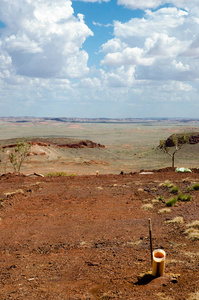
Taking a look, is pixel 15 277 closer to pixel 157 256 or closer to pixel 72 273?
pixel 72 273

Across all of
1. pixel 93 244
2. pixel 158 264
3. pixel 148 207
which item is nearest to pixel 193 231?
pixel 93 244

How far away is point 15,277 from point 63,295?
2093mm

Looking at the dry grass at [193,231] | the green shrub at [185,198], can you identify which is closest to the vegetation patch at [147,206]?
the green shrub at [185,198]

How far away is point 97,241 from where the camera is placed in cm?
1165

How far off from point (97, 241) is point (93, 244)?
30 centimetres

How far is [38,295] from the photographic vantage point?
24.9 ft

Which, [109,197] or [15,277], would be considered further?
[109,197]

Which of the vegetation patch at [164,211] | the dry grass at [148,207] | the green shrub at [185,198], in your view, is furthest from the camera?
the green shrub at [185,198]

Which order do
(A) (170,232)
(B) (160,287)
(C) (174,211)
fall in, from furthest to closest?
(C) (174,211), (A) (170,232), (B) (160,287)

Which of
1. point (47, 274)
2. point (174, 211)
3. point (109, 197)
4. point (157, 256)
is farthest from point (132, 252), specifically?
point (109, 197)

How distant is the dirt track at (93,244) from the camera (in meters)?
7.67

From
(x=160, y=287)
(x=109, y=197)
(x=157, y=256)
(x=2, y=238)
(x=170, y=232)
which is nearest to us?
(x=160, y=287)

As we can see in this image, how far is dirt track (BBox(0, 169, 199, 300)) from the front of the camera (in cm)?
767

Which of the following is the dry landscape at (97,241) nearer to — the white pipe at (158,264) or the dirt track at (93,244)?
the dirt track at (93,244)
